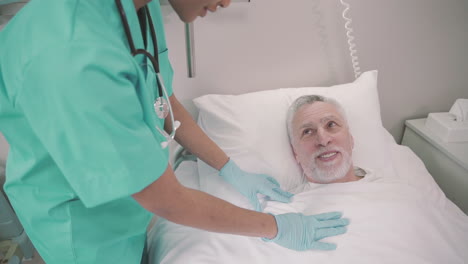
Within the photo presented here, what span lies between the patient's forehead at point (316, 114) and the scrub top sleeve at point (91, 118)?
2.84 ft

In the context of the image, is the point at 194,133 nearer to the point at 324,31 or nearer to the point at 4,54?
the point at 4,54

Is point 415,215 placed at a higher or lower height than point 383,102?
lower

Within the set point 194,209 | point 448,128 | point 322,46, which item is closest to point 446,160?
point 448,128

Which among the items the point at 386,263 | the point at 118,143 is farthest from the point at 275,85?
the point at 118,143

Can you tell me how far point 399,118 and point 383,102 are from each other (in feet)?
0.56

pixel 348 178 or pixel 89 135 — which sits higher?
pixel 89 135

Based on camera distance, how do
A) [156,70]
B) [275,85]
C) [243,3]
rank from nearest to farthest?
1. [156,70]
2. [243,3]
3. [275,85]

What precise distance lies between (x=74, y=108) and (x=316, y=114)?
103cm

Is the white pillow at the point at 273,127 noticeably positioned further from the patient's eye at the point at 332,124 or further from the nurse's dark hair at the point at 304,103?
the patient's eye at the point at 332,124

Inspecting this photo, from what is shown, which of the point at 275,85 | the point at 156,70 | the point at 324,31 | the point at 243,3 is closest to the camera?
the point at 156,70

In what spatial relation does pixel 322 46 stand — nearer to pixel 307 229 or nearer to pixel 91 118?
pixel 307 229

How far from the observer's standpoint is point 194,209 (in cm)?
66

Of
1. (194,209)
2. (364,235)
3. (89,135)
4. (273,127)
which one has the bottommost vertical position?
(364,235)

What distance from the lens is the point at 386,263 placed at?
913 mm
